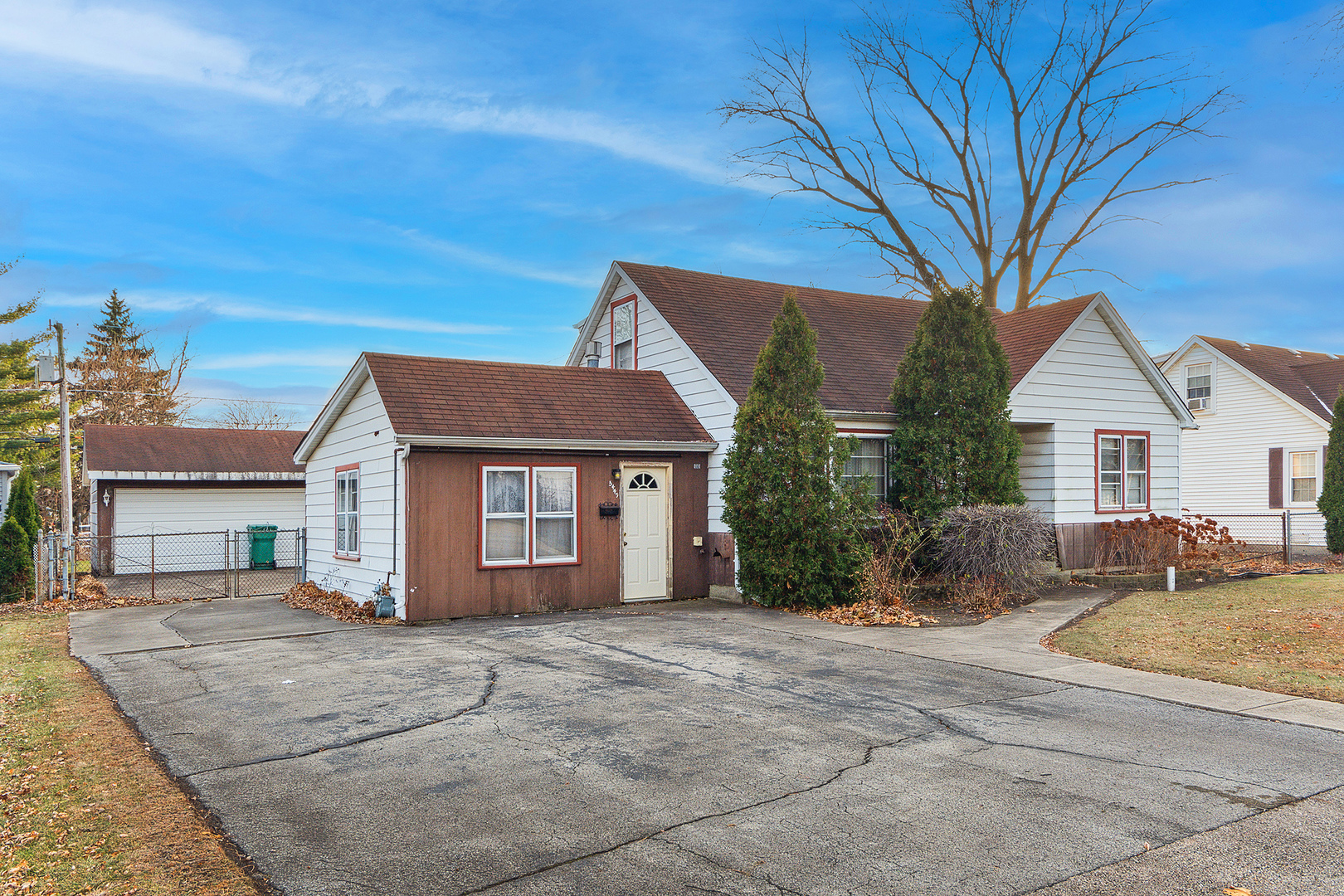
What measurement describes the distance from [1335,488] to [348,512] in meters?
22.7

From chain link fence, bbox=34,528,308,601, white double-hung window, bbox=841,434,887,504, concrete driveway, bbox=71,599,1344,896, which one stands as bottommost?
chain link fence, bbox=34,528,308,601

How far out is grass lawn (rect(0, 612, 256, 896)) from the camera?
4082 mm

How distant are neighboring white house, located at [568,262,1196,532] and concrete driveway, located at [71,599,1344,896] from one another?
21.7 ft

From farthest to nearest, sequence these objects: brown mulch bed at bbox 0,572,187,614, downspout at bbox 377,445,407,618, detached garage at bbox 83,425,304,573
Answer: detached garage at bbox 83,425,304,573, brown mulch bed at bbox 0,572,187,614, downspout at bbox 377,445,407,618

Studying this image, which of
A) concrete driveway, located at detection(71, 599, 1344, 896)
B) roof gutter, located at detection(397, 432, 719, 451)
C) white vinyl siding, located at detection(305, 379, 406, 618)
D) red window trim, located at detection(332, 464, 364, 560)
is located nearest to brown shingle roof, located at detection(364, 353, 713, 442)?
roof gutter, located at detection(397, 432, 719, 451)

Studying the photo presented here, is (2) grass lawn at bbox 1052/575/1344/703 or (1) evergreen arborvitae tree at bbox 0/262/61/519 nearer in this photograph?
(2) grass lawn at bbox 1052/575/1344/703

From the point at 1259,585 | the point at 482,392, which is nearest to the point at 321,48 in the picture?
the point at 482,392

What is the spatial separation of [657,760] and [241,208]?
19.8 m

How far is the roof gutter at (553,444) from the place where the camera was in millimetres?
12586

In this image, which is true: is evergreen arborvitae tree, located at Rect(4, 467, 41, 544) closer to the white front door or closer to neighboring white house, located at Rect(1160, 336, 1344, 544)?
the white front door

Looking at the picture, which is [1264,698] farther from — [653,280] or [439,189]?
[439,189]

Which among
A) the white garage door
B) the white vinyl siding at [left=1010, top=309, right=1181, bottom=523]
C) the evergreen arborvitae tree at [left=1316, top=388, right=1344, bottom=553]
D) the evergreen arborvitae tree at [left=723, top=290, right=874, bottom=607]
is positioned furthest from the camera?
the white garage door

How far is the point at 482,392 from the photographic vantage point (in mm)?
14148

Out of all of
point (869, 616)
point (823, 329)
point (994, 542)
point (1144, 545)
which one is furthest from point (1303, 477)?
point (869, 616)
